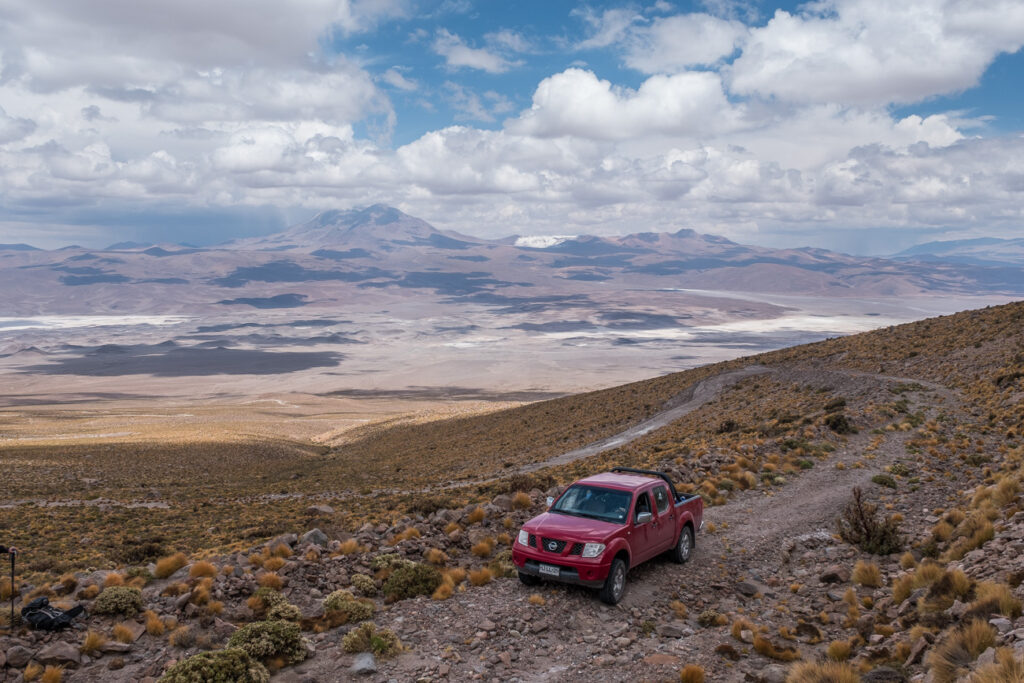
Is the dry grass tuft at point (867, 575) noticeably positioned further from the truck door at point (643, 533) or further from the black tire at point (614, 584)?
the black tire at point (614, 584)

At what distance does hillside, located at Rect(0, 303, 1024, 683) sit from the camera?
28.1 feet

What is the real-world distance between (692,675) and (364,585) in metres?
6.04

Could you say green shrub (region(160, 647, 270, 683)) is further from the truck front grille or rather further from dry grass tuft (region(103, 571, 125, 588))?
the truck front grille

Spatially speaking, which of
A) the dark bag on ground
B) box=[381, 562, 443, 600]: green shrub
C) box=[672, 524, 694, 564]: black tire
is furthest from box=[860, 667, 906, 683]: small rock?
the dark bag on ground

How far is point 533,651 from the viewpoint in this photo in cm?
900

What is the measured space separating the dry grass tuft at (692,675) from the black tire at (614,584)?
2333 millimetres

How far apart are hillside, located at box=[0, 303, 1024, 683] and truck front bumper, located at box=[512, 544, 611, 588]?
17.6 inches

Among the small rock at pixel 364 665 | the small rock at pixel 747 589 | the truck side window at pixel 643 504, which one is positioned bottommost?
the small rock at pixel 747 589

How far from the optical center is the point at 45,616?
30.5ft

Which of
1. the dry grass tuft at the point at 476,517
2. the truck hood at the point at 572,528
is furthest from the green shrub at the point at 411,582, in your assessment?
the dry grass tuft at the point at 476,517

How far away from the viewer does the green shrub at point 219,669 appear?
793 cm

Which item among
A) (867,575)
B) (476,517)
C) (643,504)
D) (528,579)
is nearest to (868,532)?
(867,575)

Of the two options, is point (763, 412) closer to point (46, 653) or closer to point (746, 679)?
point (746, 679)

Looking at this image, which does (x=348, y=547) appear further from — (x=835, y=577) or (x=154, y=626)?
(x=835, y=577)
